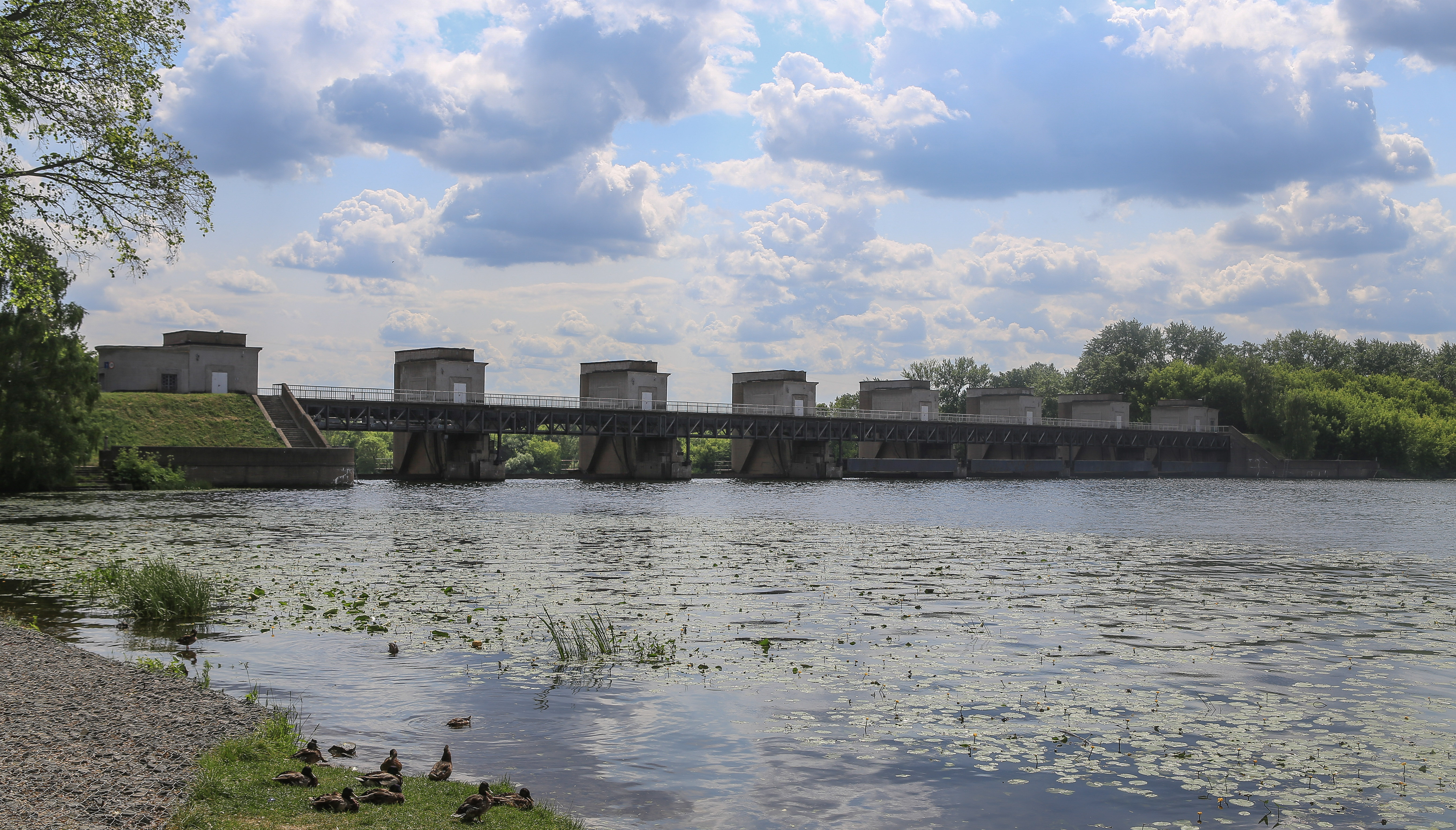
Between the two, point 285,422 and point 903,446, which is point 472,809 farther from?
point 903,446

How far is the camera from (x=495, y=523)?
46594 millimetres

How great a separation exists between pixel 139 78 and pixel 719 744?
21714 mm

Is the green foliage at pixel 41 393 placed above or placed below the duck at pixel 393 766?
above

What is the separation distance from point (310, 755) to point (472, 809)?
2229 millimetres

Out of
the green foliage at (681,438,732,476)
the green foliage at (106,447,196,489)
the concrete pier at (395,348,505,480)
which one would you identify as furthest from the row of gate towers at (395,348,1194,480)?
the green foliage at (681,438,732,476)

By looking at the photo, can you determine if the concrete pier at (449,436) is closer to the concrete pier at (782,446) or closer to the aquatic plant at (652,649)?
the concrete pier at (782,446)

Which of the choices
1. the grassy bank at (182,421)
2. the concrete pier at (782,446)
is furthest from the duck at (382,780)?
the concrete pier at (782,446)

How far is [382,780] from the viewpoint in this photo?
31.9ft

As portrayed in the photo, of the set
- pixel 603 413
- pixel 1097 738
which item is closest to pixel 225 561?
pixel 1097 738

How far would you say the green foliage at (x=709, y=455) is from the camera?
180875 millimetres

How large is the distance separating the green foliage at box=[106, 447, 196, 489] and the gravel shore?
2135 inches

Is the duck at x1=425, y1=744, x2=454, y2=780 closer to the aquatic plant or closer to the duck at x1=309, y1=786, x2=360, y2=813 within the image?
the duck at x1=309, y1=786, x2=360, y2=813

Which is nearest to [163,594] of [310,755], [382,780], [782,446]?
[310,755]

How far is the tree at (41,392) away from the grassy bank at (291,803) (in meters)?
49.9
